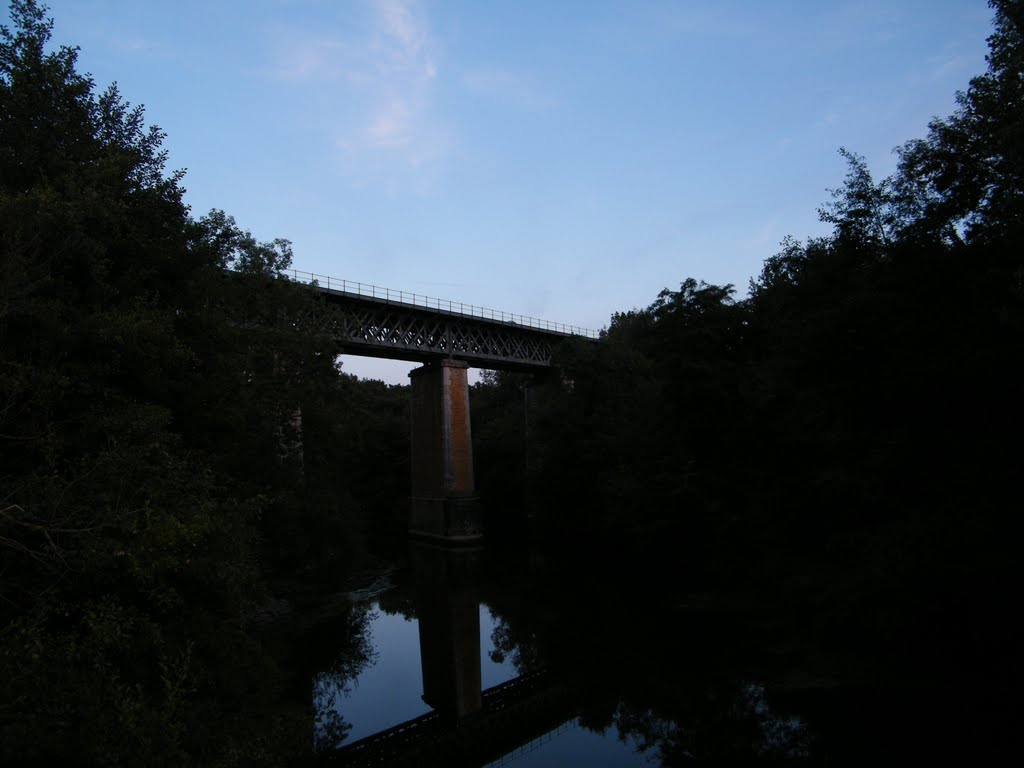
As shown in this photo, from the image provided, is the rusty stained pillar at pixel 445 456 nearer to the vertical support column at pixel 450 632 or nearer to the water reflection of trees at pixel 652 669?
the vertical support column at pixel 450 632

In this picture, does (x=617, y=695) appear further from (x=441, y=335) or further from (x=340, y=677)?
(x=441, y=335)

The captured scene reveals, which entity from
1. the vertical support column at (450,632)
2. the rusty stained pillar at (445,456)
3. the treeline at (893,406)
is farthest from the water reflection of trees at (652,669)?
the rusty stained pillar at (445,456)

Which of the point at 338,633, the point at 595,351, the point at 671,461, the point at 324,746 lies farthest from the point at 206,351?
the point at 595,351

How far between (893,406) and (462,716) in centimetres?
1018

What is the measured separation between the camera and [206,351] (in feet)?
32.6

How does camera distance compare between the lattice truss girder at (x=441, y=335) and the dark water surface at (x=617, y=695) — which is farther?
the lattice truss girder at (x=441, y=335)

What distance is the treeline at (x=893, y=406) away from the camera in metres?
10.9

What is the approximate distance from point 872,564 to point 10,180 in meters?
14.7

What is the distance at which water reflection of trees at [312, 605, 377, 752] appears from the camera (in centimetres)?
1159

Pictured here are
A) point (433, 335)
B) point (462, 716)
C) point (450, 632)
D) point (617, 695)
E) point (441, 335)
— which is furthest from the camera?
point (441, 335)

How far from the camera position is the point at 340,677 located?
584 inches

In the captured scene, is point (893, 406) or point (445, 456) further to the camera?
point (445, 456)

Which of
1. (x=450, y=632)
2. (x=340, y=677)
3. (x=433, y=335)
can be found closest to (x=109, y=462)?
Result: (x=340, y=677)

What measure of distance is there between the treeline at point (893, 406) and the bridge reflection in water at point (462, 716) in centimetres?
643
